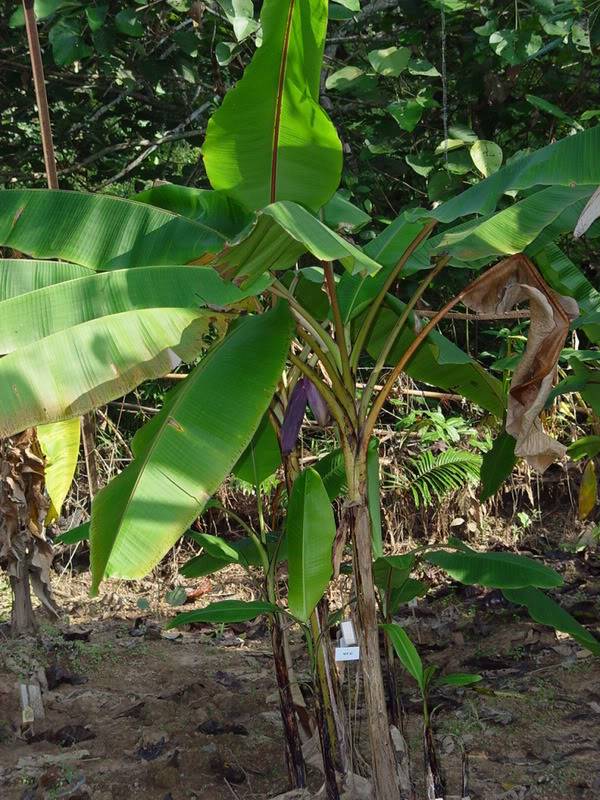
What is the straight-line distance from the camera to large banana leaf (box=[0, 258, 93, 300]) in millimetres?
3208

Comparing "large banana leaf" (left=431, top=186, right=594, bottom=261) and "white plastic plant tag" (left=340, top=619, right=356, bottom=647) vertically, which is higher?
"large banana leaf" (left=431, top=186, right=594, bottom=261)

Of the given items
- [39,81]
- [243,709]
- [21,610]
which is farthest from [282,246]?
[21,610]

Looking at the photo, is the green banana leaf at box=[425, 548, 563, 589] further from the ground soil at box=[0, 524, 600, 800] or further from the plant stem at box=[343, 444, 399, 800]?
the ground soil at box=[0, 524, 600, 800]

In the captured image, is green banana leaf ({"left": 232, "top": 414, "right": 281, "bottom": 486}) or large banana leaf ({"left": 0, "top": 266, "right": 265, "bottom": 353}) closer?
large banana leaf ({"left": 0, "top": 266, "right": 265, "bottom": 353})

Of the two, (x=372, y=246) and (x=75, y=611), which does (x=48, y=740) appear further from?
(x=372, y=246)

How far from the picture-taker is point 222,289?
289 centimetres

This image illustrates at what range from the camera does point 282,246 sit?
2859 mm

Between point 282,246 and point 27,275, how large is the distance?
1015 mm

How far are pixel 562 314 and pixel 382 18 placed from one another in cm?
396

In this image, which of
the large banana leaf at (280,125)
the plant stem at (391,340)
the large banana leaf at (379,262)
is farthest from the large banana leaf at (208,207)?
the plant stem at (391,340)

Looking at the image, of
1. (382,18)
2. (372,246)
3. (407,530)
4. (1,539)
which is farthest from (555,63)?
(1,539)

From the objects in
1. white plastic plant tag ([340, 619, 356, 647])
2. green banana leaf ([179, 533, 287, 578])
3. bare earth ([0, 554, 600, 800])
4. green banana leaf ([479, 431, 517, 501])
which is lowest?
bare earth ([0, 554, 600, 800])

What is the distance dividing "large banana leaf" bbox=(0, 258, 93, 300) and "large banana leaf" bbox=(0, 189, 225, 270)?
53 millimetres

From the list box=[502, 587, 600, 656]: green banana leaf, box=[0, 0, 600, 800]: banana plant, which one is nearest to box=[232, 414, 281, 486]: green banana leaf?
box=[0, 0, 600, 800]: banana plant
